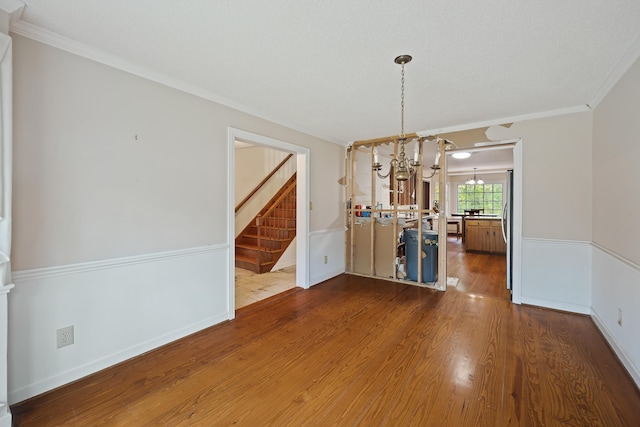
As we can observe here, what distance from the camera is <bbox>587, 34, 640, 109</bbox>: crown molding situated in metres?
1.94

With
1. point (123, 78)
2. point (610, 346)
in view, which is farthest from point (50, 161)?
point (610, 346)

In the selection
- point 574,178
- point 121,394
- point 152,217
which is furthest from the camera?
point 574,178

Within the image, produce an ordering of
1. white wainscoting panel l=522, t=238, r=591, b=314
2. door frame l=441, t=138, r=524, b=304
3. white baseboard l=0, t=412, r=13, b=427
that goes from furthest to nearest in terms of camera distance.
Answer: door frame l=441, t=138, r=524, b=304
white wainscoting panel l=522, t=238, r=591, b=314
white baseboard l=0, t=412, r=13, b=427

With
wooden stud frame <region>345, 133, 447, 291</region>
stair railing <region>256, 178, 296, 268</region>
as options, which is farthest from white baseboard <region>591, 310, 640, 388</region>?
stair railing <region>256, 178, 296, 268</region>

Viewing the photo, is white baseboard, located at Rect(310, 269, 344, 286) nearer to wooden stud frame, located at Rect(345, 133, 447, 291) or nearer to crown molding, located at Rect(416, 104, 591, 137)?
wooden stud frame, located at Rect(345, 133, 447, 291)

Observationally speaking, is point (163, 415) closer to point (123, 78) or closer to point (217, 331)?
point (217, 331)

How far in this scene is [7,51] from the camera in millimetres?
1546

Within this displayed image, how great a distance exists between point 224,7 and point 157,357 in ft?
8.34

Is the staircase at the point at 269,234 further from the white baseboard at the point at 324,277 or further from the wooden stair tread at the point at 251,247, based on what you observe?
the white baseboard at the point at 324,277

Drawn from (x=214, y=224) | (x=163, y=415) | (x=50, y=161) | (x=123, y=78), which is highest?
(x=123, y=78)

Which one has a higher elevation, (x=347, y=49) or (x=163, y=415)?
(x=347, y=49)

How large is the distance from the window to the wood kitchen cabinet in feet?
11.5

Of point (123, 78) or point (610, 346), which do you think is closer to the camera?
point (123, 78)

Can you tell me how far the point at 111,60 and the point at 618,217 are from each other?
4.16 m
